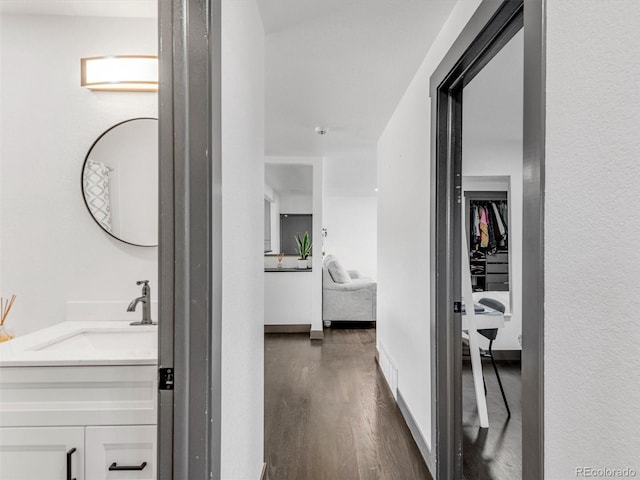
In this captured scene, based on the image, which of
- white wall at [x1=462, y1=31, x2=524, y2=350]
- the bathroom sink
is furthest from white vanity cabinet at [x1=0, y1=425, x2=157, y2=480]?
white wall at [x1=462, y1=31, x2=524, y2=350]

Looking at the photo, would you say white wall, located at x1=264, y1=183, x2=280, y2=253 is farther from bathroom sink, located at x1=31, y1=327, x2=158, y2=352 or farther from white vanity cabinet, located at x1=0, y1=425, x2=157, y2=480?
white vanity cabinet, located at x1=0, y1=425, x2=157, y2=480

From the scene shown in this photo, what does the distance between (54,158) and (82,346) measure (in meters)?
0.84

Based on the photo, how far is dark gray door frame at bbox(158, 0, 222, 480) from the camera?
102cm

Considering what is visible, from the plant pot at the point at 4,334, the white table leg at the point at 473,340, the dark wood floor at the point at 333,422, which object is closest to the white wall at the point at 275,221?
the dark wood floor at the point at 333,422

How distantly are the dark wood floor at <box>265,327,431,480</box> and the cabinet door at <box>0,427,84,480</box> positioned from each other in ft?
3.87

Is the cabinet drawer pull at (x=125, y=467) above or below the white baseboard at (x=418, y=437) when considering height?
above

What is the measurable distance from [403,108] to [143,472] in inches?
107

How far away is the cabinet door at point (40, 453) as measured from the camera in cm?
122

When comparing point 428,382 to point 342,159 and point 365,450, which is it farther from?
point 342,159

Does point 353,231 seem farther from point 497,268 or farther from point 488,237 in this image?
point 488,237

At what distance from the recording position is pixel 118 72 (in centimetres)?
170

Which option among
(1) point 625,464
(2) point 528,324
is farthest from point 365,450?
(1) point 625,464

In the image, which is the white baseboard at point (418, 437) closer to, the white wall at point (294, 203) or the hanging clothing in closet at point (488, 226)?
the hanging clothing in closet at point (488, 226)

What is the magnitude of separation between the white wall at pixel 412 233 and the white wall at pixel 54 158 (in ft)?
4.77
